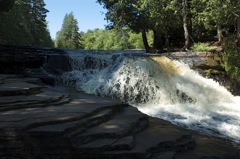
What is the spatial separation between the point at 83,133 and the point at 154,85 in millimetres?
7858

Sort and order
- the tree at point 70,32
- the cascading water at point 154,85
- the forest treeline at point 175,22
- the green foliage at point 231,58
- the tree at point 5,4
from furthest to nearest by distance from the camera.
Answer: the tree at point 70,32 < the tree at point 5,4 < the forest treeline at point 175,22 < the green foliage at point 231,58 < the cascading water at point 154,85

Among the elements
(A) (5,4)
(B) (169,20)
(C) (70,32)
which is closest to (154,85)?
(B) (169,20)

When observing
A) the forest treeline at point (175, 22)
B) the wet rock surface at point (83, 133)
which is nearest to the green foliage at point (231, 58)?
the forest treeline at point (175, 22)

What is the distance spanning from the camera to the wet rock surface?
439cm

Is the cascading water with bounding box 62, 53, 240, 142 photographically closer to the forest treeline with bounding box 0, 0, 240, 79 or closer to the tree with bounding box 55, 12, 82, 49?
the forest treeline with bounding box 0, 0, 240, 79

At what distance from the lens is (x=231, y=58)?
1556 centimetres

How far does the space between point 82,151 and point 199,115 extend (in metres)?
6.20

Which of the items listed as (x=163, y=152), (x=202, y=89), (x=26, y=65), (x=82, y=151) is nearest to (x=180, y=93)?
(x=202, y=89)

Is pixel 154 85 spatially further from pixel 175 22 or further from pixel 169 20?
pixel 175 22

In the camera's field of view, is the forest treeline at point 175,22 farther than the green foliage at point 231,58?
Yes

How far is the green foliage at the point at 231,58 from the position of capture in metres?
15.3

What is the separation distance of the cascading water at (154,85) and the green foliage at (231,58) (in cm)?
156

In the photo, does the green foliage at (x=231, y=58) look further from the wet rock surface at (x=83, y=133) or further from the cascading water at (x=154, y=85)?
the wet rock surface at (x=83, y=133)

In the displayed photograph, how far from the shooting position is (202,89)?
42.9 ft
